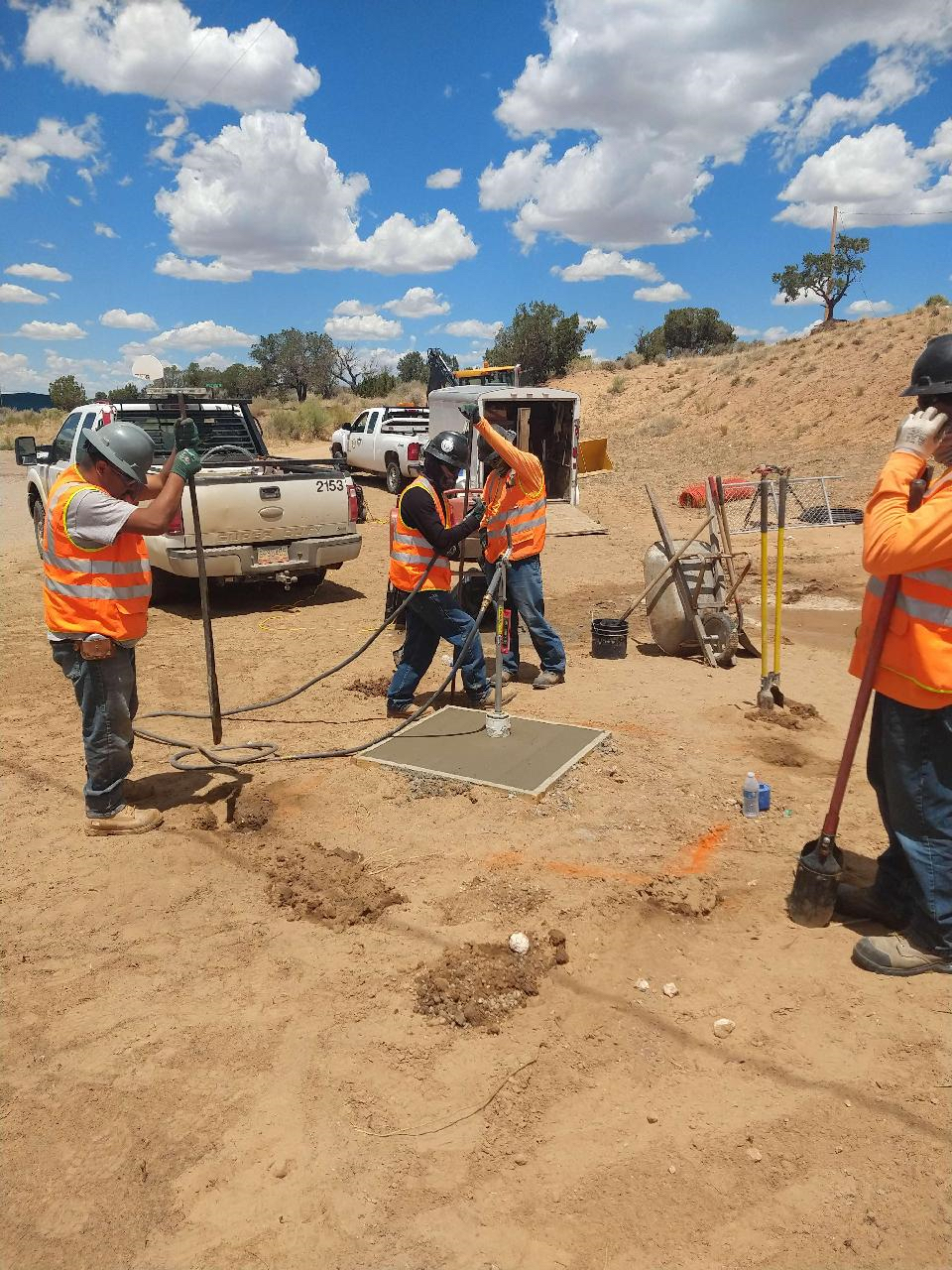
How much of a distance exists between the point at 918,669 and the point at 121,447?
354cm

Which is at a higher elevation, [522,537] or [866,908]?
[522,537]

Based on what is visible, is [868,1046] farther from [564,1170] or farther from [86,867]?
[86,867]

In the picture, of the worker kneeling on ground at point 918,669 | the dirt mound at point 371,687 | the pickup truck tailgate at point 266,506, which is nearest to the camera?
the worker kneeling on ground at point 918,669

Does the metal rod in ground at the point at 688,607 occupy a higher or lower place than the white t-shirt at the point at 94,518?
lower

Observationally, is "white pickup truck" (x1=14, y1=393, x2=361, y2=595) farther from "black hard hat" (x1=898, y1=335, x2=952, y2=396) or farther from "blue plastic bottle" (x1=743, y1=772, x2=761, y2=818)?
"black hard hat" (x1=898, y1=335, x2=952, y2=396)

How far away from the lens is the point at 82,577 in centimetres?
411

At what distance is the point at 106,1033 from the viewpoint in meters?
3.01

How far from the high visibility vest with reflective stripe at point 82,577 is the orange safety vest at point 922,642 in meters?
3.35

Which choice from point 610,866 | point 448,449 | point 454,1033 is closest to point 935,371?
point 610,866

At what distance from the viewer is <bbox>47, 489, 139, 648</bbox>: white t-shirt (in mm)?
3994

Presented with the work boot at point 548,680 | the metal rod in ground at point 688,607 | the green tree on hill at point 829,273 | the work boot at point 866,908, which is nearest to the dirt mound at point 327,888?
the work boot at point 866,908

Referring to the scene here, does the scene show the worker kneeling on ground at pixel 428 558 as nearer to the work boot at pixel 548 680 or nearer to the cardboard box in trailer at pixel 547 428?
the work boot at pixel 548 680

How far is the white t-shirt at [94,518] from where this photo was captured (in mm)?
3994

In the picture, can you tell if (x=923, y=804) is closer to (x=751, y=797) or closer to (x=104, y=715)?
(x=751, y=797)
